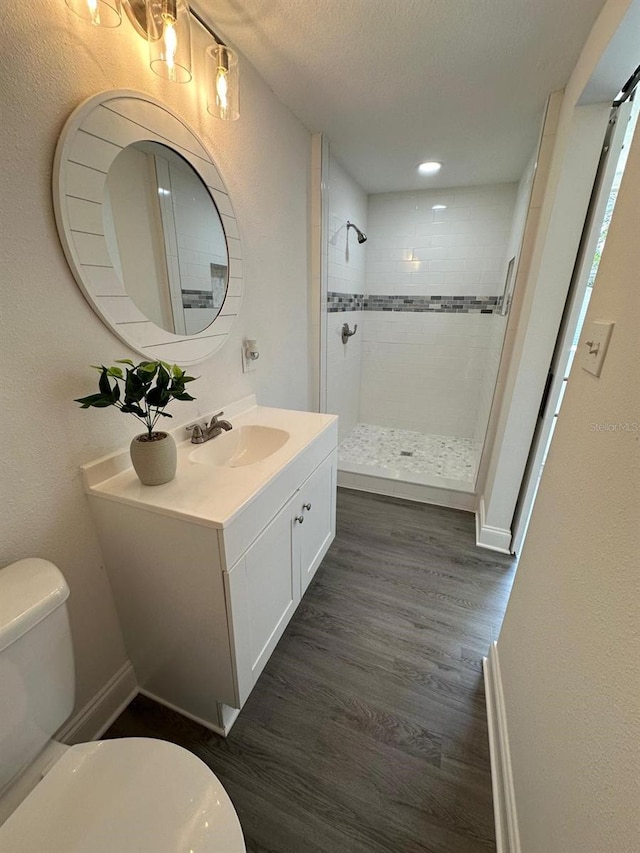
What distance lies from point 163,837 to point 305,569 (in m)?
0.92

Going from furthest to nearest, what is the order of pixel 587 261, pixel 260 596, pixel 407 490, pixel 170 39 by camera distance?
pixel 407 490
pixel 587 261
pixel 260 596
pixel 170 39

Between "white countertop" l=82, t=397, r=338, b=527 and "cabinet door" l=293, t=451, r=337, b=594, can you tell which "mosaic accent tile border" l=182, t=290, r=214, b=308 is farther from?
"cabinet door" l=293, t=451, r=337, b=594

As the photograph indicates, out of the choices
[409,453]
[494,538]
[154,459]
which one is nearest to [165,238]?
[154,459]

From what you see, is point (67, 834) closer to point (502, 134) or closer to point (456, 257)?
point (502, 134)

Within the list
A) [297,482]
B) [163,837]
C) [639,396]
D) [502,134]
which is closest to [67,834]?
[163,837]

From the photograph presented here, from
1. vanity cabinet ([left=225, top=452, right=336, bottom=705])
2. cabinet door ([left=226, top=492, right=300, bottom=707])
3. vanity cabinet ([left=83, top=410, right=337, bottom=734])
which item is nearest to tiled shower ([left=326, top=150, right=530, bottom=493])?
vanity cabinet ([left=225, top=452, right=336, bottom=705])

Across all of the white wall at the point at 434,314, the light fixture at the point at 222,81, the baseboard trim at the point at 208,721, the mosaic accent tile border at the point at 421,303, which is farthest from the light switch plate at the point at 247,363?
the white wall at the point at 434,314

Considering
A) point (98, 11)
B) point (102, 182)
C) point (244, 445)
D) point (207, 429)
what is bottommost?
point (244, 445)

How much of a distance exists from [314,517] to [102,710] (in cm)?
98

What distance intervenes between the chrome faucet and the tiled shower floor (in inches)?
57.8

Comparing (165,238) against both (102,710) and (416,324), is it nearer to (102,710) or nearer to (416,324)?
(102,710)

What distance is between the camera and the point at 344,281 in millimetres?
2783

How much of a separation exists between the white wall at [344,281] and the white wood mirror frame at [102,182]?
1.34 meters

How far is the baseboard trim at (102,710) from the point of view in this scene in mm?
1076
